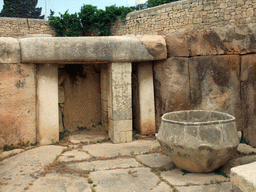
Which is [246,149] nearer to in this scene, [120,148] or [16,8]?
[120,148]

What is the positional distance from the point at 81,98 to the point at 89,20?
34.3 ft

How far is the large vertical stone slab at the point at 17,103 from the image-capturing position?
455 cm

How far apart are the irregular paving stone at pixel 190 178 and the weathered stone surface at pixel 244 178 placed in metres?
0.66

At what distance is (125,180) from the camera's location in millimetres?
3342

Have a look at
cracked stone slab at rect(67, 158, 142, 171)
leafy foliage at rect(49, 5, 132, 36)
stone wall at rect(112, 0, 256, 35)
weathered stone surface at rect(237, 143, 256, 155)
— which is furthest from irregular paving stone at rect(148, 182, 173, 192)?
leafy foliage at rect(49, 5, 132, 36)

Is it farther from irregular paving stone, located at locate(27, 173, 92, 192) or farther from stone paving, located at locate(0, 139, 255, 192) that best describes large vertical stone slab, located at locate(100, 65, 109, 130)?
irregular paving stone, located at locate(27, 173, 92, 192)

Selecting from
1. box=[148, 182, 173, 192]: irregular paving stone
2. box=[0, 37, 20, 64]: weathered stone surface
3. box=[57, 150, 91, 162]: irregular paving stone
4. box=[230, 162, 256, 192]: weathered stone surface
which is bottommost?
box=[148, 182, 173, 192]: irregular paving stone

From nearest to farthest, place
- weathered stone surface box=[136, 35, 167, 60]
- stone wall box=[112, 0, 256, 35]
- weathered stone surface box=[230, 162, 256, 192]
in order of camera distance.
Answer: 1. weathered stone surface box=[230, 162, 256, 192]
2. weathered stone surface box=[136, 35, 167, 60]
3. stone wall box=[112, 0, 256, 35]

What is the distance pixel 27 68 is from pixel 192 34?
3208mm

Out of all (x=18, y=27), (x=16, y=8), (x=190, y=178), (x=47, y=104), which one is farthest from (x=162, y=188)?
(x=16, y=8)

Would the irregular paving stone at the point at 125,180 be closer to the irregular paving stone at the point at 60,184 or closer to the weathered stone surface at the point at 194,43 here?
the irregular paving stone at the point at 60,184

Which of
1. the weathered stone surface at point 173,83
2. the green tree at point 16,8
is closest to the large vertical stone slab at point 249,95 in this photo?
the weathered stone surface at point 173,83

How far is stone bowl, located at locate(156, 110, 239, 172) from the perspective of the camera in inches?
124

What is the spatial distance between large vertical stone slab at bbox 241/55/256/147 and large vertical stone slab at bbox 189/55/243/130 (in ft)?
0.39
